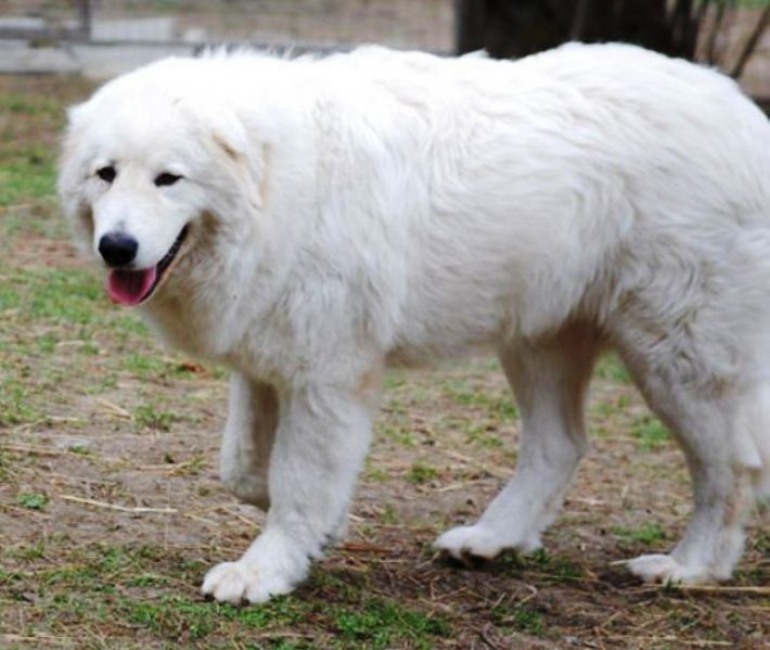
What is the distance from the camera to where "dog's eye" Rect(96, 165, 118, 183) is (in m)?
4.91

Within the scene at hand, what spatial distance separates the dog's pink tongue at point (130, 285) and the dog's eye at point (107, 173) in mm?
265

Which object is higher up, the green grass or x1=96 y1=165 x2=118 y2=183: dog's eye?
x1=96 y1=165 x2=118 y2=183: dog's eye

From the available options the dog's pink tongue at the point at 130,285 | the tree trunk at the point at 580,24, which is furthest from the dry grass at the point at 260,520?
the tree trunk at the point at 580,24

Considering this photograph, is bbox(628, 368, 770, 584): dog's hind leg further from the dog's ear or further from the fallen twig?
the fallen twig

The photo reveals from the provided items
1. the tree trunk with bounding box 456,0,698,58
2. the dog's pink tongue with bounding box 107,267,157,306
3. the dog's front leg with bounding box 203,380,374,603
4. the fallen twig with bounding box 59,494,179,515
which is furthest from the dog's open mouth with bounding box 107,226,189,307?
the tree trunk with bounding box 456,0,698,58

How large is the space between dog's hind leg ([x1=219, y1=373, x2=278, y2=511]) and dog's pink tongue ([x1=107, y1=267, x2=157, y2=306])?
0.62 metres

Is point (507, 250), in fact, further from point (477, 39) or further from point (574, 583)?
point (477, 39)

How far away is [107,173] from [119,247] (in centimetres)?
29

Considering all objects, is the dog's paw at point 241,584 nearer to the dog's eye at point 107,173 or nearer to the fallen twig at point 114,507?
the fallen twig at point 114,507

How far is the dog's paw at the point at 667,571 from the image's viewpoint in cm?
579

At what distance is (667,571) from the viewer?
19.1ft

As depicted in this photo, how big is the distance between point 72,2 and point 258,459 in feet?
34.1

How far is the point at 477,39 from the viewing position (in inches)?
533

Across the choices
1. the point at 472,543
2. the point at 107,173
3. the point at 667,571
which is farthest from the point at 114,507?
the point at 667,571
